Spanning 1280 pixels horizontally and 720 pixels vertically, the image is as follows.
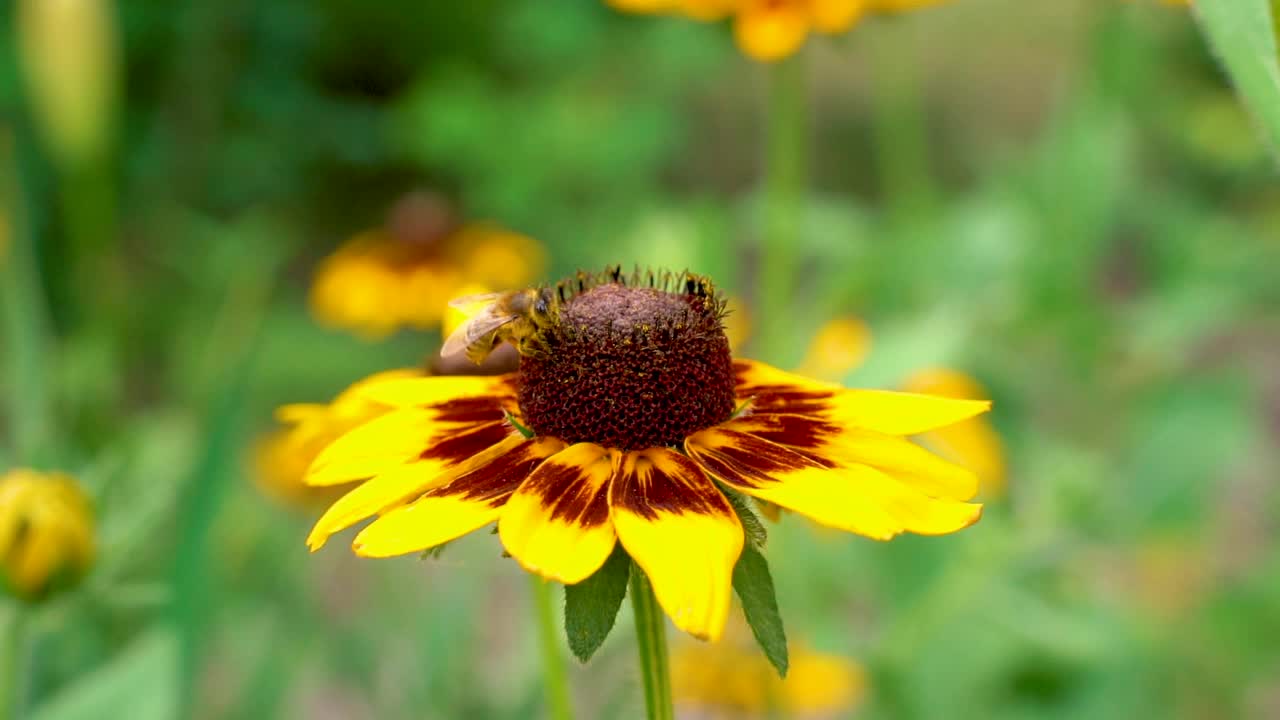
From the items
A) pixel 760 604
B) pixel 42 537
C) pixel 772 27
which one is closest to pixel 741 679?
pixel 772 27

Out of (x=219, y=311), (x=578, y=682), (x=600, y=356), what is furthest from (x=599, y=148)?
(x=600, y=356)

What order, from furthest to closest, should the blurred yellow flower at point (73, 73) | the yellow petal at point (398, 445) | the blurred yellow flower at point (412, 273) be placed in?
the blurred yellow flower at point (412, 273) → the blurred yellow flower at point (73, 73) → the yellow petal at point (398, 445)

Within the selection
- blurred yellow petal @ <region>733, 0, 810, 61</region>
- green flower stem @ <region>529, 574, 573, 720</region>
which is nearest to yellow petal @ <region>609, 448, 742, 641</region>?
green flower stem @ <region>529, 574, 573, 720</region>

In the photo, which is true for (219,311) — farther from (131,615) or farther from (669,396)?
(669,396)

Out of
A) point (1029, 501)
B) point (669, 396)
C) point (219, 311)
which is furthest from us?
point (219, 311)

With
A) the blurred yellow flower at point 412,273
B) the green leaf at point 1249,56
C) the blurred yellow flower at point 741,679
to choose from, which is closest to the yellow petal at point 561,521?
the green leaf at point 1249,56

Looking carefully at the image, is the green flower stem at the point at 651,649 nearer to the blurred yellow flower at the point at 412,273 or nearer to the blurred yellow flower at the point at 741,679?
the blurred yellow flower at the point at 741,679

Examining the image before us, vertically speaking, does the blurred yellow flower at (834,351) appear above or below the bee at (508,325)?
above
